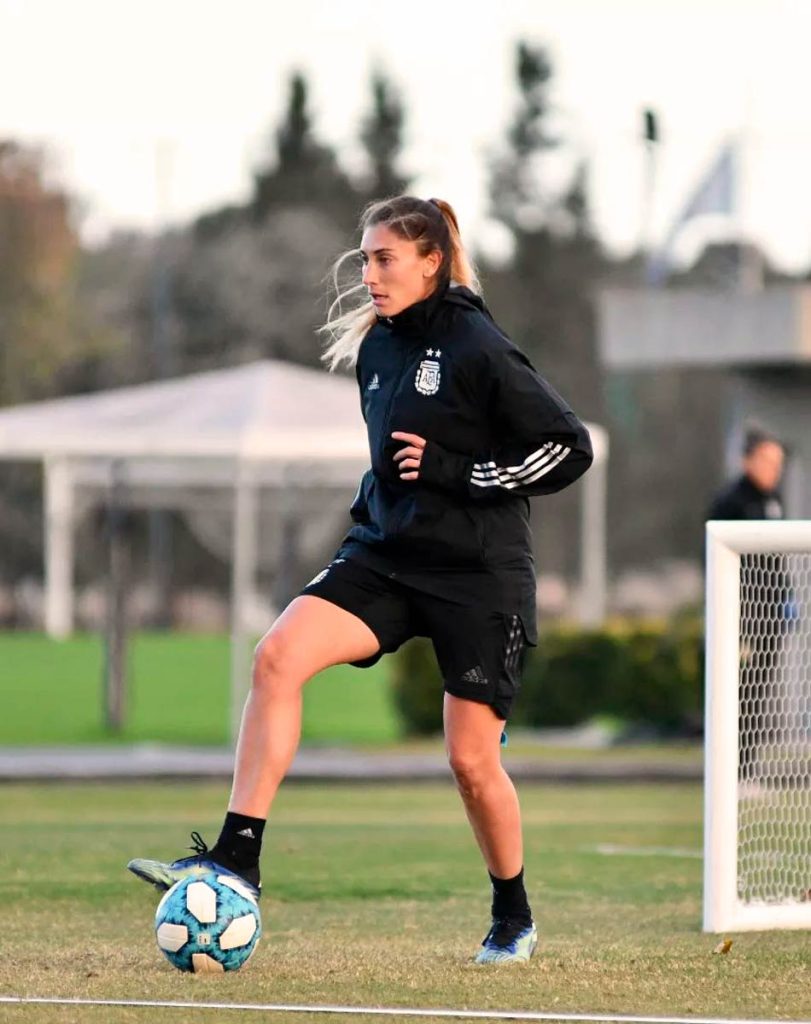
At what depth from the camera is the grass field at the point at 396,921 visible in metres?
5.65

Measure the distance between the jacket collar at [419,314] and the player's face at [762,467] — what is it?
8.32 meters

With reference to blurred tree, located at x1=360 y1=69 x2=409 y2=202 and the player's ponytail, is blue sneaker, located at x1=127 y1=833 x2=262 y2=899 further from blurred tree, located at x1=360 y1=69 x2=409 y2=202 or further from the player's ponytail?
blurred tree, located at x1=360 y1=69 x2=409 y2=202

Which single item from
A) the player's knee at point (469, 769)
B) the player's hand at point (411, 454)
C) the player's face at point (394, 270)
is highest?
the player's face at point (394, 270)

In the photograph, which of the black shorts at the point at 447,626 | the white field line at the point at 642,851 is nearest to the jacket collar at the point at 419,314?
the black shorts at the point at 447,626

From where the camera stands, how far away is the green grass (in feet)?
82.2

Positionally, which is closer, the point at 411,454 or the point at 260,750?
the point at 260,750

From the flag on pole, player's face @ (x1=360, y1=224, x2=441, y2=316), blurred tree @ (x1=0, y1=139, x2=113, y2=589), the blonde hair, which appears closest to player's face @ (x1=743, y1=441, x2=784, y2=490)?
the blonde hair

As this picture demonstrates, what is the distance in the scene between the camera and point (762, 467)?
566 inches

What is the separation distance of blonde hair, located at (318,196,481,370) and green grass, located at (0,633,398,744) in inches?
666

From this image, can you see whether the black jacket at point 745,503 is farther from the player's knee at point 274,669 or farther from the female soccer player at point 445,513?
the player's knee at point 274,669

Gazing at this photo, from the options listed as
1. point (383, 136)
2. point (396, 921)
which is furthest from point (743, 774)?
point (383, 136)

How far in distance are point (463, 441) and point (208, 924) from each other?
1.40 meters

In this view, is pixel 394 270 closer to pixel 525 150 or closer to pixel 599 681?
pixel 599 681

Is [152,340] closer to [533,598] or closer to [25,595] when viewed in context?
[25,595]
